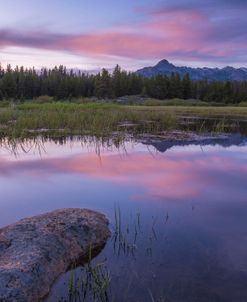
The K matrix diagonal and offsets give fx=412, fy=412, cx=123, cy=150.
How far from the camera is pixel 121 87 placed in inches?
3767

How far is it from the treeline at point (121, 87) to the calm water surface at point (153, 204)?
2808 inches

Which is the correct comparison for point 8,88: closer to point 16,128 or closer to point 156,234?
point 16,128

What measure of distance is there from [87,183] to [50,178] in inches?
42.3

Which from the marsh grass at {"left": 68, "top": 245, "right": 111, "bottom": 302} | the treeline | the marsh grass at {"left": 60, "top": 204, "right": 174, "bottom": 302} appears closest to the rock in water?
the marsh grass at {"left": 60, "top": 204, "right": 174, "bottom": 302}

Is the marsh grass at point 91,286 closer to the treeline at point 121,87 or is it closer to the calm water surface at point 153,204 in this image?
the calm water surface at point 153,204

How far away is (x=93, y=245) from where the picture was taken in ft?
19.2

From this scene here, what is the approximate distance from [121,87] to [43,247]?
91869 millimetres

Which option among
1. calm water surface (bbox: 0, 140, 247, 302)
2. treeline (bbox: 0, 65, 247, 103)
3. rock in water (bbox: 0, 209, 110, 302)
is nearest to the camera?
rock in water (bbox: 0, 209, 110, 302)

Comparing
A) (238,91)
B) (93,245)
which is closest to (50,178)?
(93,245)

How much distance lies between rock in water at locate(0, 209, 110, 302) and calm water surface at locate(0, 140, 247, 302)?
0.23 meters

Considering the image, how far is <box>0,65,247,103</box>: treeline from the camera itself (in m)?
85.2

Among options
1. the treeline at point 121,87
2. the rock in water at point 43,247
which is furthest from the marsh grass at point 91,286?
the treeline at point 121,87

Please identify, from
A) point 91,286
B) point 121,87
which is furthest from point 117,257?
point 121,87

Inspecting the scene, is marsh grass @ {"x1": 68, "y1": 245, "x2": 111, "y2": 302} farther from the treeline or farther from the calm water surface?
the treeline
